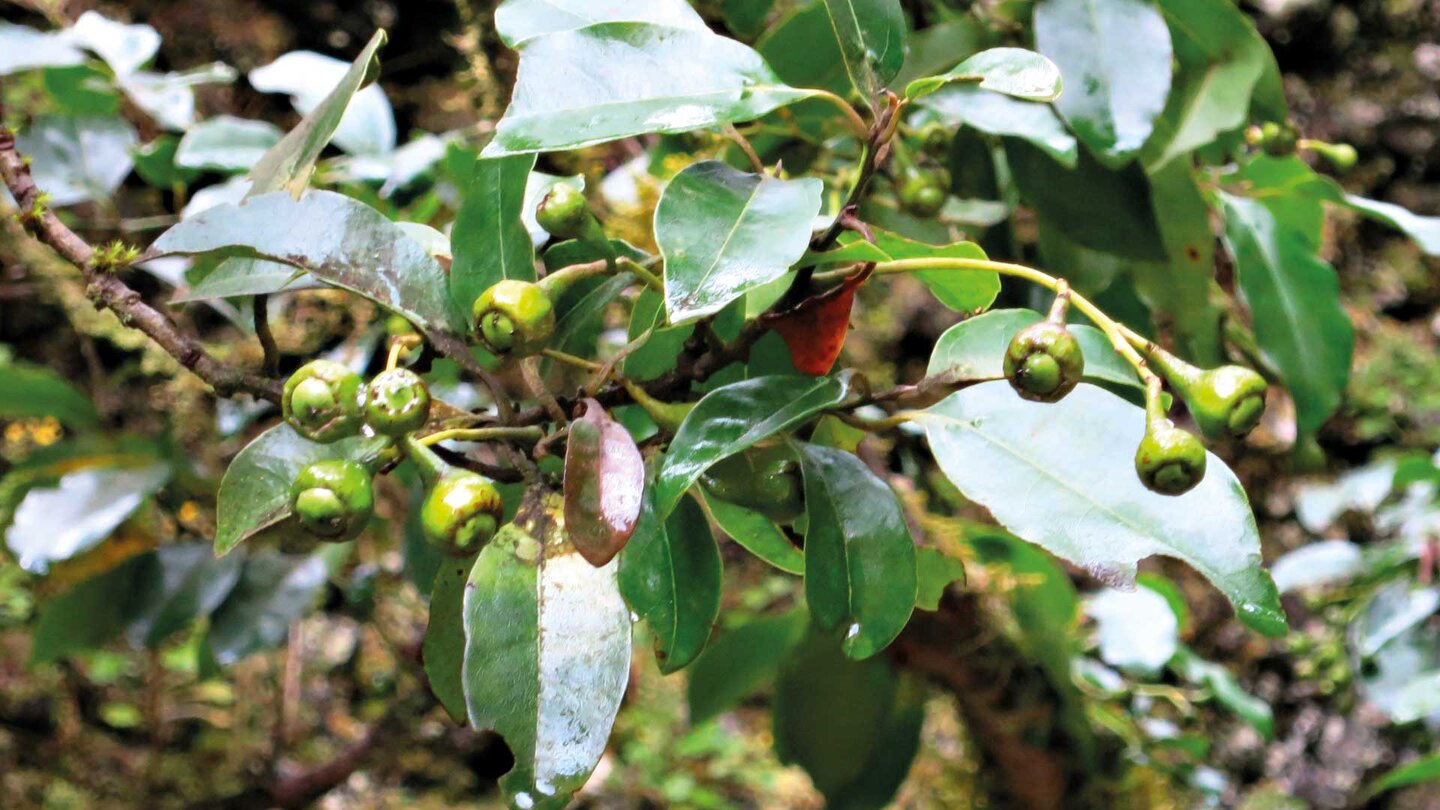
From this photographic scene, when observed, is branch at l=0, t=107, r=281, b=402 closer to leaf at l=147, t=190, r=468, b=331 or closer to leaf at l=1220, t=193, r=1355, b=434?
leaf at l=147, t=190, r=468, b=331

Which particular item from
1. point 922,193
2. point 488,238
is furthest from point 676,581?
point 922,193

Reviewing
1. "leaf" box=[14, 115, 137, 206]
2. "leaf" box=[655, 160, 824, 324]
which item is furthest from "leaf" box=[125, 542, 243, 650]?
"leaf" box=[655, 160, 824, 324]

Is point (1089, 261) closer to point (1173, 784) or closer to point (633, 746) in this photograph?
point (1173, 784)

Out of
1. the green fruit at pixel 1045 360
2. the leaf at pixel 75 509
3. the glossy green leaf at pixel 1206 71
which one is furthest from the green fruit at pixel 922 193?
the leaf at pixel 75 509

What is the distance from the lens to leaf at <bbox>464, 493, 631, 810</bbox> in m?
0.36

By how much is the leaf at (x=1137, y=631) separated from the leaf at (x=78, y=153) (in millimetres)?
948

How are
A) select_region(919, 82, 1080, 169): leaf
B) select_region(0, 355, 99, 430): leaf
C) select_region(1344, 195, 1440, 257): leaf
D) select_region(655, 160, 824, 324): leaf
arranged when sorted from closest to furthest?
select_region(655, 160, 824, 324): leaf → select_region(919, 82, 1080, 169): leaf → select_region(1344, 195, 1440, 257): leaf → select_region(0, 355, 99, 430): leaf

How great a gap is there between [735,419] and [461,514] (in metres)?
0.10

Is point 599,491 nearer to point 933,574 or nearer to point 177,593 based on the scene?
point 933,574

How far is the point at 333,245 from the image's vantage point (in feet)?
1.36

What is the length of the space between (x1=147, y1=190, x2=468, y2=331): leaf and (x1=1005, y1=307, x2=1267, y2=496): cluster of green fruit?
22 cm

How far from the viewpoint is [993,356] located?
1.34 feet

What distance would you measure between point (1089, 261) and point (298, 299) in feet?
2.42

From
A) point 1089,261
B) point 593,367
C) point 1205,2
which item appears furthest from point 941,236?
point 593,367
